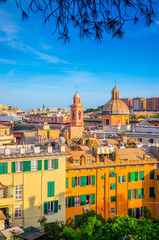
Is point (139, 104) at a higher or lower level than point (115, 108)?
higher

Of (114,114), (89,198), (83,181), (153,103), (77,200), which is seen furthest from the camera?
(153,103)

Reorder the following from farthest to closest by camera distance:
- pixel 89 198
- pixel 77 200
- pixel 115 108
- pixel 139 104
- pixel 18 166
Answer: pixel 139 104
pixel 115 108
pixel 89 198
pixel 77 200
pixel 18 166

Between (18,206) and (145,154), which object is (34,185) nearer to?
(18,206)

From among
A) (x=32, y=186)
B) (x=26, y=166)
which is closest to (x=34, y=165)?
(x=26, y=166)

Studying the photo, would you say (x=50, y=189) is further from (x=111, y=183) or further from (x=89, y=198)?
(x=111, y=183)

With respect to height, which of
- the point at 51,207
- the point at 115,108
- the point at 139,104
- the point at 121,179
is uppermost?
the point at 139,104

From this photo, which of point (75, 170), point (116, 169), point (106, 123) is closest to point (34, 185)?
point (75, 170)

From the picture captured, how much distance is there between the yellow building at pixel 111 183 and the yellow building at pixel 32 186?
1589 mm

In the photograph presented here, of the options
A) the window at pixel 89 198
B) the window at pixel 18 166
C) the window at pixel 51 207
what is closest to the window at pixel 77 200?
the window at pixel 89 198

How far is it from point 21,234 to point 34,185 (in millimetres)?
4364

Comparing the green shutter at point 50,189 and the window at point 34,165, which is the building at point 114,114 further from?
the window at point 34,165

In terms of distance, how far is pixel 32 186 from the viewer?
16641 mm

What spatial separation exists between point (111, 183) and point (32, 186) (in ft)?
19.5

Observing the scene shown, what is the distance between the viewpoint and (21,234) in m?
12.5
